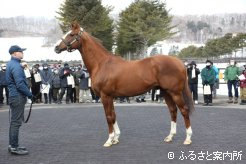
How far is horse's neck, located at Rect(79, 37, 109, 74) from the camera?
8125 mm

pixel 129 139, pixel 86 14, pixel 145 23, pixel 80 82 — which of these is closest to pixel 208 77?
pixel 80 82

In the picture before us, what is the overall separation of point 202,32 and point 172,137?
124 m

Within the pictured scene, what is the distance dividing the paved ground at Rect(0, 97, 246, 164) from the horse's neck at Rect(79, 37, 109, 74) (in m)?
1.68

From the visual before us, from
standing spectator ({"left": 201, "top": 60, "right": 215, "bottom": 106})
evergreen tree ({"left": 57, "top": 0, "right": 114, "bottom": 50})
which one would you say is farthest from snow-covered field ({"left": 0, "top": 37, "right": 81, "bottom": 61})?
standing spectator ({"left": 201, "top": 60, "right": 215, "bottom": 106})

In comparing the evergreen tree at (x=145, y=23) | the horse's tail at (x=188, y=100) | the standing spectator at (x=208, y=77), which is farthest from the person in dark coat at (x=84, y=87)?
the evergreen tree at (x=145, y=23)

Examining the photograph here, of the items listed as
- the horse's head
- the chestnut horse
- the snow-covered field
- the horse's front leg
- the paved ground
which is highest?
the snow-covered field

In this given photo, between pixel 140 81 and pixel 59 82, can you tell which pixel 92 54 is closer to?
pixel 140 81

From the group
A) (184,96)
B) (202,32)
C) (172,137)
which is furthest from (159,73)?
(202,32)

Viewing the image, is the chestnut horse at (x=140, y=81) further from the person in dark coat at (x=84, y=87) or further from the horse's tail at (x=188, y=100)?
the person in dark coat at (x=84, y=87)

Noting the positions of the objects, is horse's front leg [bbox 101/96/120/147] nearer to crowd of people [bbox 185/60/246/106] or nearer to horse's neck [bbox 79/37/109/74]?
horse's neck [bbox 79/37/109/74]

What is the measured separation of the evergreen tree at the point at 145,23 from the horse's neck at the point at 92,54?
2959cm

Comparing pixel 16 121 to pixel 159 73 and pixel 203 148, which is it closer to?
pixel 159 73

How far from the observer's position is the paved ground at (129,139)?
6.64 m

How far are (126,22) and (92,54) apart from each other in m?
32.6
